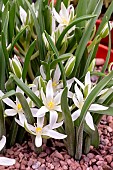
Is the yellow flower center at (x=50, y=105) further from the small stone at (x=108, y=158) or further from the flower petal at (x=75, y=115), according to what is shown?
the small stone at (x=108, y=158)

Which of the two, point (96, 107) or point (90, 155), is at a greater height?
point (96, 107)

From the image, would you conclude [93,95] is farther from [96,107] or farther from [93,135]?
[93,135]

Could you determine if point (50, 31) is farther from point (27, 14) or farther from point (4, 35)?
point (4, 35)

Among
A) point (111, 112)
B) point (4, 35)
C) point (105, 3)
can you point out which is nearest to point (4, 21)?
point (4, 35)

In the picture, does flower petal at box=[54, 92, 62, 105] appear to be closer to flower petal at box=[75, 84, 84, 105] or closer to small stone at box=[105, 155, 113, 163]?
flower petal at box=[75, 84, 84, 105]

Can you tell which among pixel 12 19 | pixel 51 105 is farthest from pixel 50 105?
pixel 12 19

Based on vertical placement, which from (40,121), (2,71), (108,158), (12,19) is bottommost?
(108,158)
